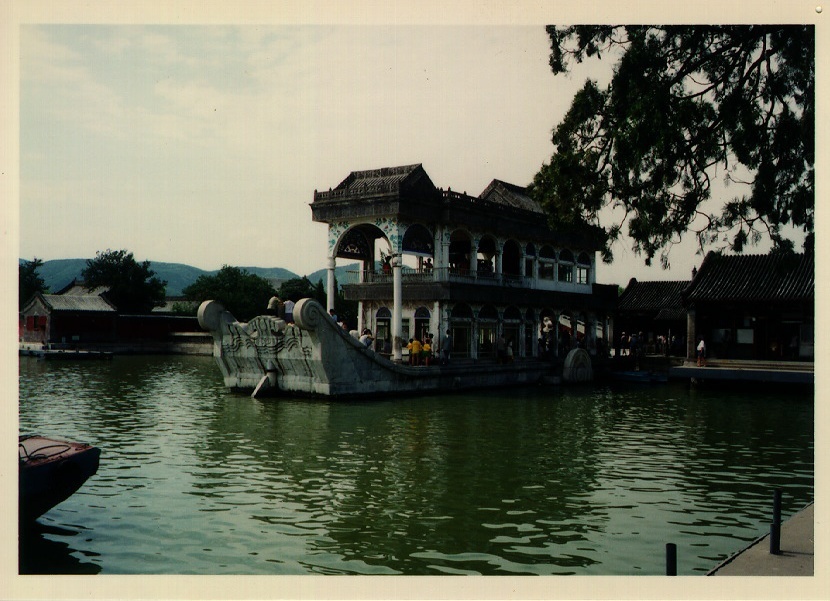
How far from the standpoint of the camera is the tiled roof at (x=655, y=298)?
36750mm

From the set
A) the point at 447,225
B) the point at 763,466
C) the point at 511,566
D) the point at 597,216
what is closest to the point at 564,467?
the point at 763,466

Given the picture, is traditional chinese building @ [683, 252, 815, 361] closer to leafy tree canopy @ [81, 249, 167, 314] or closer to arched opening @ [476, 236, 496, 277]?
arched opening @ [476, 236, 496, 277]

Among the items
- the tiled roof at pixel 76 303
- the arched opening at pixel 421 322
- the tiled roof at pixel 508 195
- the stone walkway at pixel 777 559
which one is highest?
the tiled roof at pixel 508 195

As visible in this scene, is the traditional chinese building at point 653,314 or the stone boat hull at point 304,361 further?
the traditional chinese building at point 653,314

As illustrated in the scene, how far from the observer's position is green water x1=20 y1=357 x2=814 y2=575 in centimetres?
703

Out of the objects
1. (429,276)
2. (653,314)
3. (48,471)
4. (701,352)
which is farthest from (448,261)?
(48,471)

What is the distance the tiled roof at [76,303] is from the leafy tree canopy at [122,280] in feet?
4.49

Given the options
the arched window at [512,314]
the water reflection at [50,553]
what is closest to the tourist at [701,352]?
the arched window at [512,314]

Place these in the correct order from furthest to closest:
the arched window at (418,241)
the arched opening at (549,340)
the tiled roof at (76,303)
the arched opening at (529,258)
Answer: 1. the tiled roof at (76,303)
2. the arched opening at (549,340)
3. the arched opening at (529,258)
4. the arched window at (418,241)

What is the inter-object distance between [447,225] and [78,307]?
24.7 meters

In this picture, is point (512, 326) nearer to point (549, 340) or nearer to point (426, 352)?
point (549, 340)

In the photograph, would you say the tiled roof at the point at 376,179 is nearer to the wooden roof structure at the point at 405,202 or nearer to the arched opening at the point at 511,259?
the wooden roof structure at the point at 405,202

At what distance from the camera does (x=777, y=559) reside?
6074 millimetres

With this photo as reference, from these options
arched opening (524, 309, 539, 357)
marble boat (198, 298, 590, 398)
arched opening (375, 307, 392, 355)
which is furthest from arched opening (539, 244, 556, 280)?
marble boat (198, 298, 590, 398)
